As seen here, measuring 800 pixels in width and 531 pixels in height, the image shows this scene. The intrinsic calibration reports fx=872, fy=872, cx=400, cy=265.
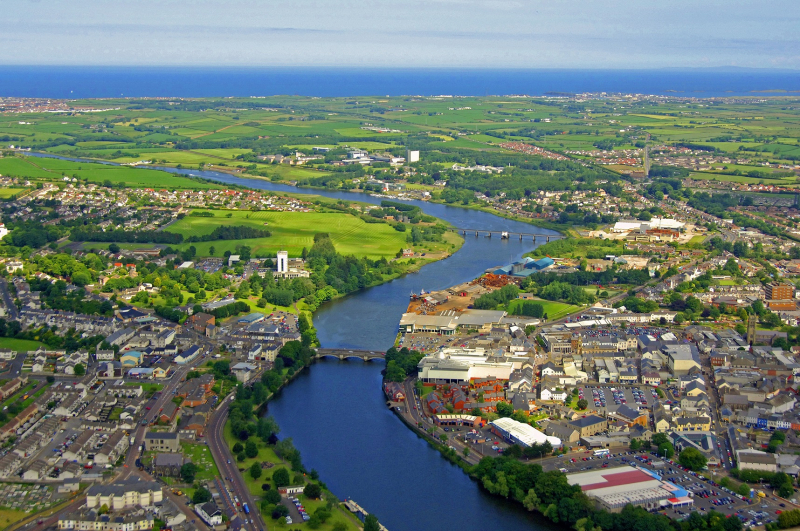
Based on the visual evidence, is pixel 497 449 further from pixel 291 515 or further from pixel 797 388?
pixel 797 388

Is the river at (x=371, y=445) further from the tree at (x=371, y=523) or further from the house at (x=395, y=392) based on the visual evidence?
the tree at (x=371, y=523)

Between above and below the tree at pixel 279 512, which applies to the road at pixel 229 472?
below

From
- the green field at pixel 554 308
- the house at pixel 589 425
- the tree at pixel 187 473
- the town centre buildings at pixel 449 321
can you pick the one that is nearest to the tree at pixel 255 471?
the tree at pixel 187 473

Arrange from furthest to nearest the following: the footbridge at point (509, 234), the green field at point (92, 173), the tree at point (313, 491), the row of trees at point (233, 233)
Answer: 1. the green field at point (92, 173)
2. the footbridge at point (509, 234)
3. the row of trees at point (233, 233)
4. the tree at point (313, 491)

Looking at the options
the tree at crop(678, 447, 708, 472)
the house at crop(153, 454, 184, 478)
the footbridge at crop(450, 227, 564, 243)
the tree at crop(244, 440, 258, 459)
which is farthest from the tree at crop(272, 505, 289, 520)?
the footbridge at crop(450, 227, 564, 243)

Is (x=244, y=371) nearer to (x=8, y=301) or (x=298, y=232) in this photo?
(x=8, y=301)

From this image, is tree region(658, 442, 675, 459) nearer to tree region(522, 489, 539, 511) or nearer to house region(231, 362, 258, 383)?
tree region(522, 489, 539, 511)

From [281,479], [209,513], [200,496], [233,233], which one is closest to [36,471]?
[200,496]
